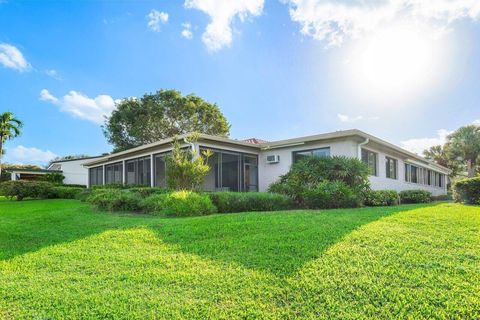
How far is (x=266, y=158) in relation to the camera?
15.1 meters

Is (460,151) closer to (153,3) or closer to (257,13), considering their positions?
(257,13)

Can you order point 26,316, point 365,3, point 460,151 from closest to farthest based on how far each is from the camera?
point 26,316 → point 365,3 → point 460,151

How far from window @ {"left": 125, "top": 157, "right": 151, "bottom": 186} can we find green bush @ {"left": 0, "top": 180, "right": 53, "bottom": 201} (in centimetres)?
455

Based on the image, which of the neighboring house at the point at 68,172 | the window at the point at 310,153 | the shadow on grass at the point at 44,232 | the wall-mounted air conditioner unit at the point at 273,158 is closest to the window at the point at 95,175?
the neighboring house at the point at 68,172

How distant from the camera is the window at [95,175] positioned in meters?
24.5

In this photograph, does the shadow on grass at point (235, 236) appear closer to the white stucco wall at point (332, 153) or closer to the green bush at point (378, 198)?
the green bush at point (378, 198)

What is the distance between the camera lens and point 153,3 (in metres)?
9.72

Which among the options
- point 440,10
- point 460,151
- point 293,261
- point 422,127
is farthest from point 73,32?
point 460,151

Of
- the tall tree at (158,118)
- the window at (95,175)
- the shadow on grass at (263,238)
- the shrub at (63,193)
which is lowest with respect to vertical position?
the shrub at (63,193)

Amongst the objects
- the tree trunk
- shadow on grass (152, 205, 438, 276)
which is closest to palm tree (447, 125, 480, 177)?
the tree trunk

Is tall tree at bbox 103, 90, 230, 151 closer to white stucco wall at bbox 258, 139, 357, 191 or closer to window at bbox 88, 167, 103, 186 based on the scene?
window at bbox 88, 167, 103, 186

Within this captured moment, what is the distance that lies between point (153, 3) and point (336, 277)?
998 centimetres

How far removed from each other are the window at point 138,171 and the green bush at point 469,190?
1450 cm

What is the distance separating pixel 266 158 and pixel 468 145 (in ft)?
83.3
